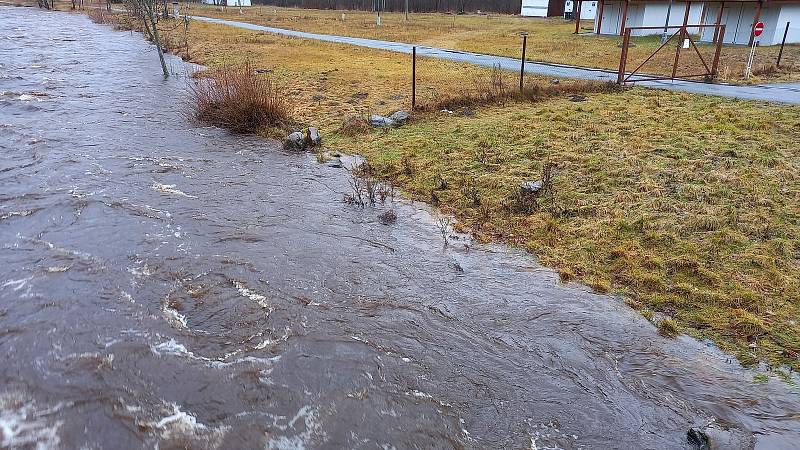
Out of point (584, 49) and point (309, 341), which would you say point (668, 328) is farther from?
point (584, 49)

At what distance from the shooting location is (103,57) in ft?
77.6

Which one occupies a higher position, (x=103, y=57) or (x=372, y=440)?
(x=103, y=57)

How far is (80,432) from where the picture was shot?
4113 millimetres

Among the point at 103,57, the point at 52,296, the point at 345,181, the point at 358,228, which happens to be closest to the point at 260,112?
the point at 345,181

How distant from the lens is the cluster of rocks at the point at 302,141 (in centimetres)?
1130

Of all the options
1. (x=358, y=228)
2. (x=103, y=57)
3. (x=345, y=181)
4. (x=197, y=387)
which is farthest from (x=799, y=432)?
(x=103, y=57)

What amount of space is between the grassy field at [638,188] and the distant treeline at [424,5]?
182 feet

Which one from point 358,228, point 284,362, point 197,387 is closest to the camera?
point 197,387

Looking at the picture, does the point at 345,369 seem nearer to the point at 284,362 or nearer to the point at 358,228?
the point at 284,362

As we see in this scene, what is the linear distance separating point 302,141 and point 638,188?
263 inches

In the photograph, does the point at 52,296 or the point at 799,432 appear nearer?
the point at 799,432

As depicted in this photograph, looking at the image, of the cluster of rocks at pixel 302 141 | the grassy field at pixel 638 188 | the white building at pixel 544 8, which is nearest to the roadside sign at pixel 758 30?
the grassy field at pixel 638 188

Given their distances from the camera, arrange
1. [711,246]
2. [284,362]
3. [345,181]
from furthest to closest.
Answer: [345,181] → [711,246] → [284,362]

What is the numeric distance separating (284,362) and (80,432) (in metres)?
1.65
